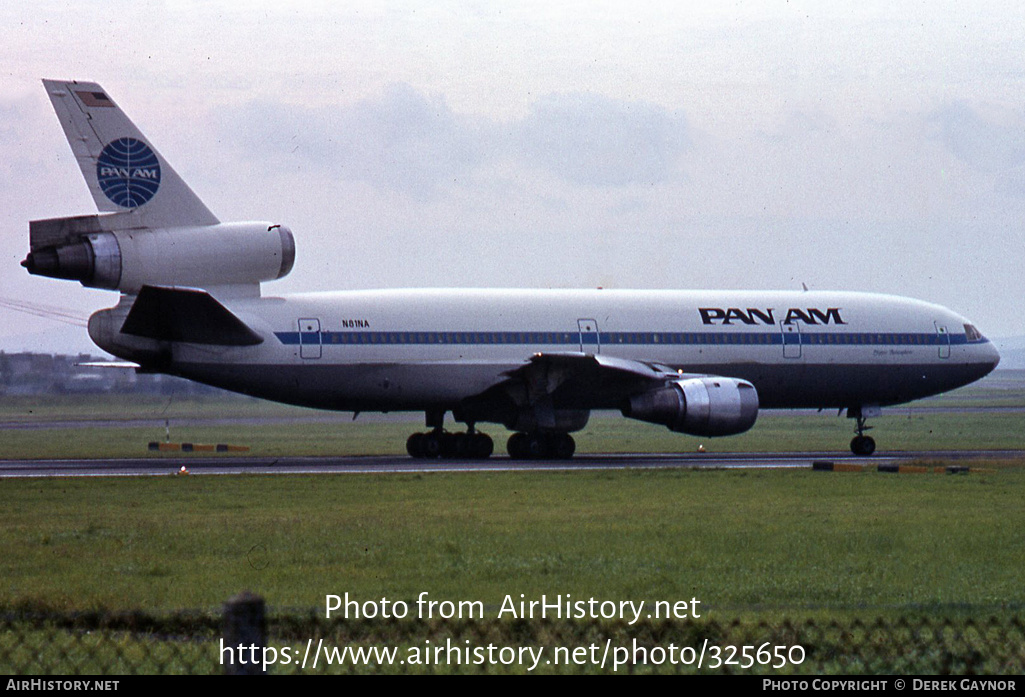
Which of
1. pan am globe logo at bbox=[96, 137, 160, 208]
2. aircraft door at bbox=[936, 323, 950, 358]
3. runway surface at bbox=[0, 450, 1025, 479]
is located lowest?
runway surface at bbox=[0, 450, 1025, 479]

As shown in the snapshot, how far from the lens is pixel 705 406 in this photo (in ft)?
111

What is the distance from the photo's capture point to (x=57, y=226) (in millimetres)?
31078

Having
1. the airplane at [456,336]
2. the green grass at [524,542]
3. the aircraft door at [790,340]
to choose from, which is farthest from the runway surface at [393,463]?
the green grass at [524,542]

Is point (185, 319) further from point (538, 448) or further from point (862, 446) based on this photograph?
point (862, 446)

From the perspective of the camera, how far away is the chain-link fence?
8.82 meters

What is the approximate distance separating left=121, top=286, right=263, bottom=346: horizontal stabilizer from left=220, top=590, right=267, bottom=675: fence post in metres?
25.4

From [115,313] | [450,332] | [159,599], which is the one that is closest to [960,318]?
[450,332]

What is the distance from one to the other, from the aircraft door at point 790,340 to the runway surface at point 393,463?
2.86 metres

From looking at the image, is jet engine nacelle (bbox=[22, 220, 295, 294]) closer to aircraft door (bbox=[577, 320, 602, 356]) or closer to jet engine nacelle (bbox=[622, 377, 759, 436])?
aircraft door (bbox=[577, 320, 602, 356])

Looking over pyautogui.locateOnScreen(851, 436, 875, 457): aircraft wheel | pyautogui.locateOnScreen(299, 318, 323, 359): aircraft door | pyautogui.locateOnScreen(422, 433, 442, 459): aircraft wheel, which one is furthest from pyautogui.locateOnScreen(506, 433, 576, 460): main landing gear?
pyautogui.locateOnScreen(851, 436, 875, 457): aircraft wheel

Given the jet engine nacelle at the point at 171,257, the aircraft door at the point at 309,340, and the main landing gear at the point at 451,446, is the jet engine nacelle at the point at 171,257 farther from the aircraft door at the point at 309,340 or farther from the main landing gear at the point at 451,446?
the main landing gear at the point at 451,446

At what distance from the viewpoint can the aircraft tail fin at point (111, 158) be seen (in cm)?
3170

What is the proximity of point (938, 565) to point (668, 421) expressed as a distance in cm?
Result: 1975

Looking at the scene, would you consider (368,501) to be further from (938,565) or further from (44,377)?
(44,377)
